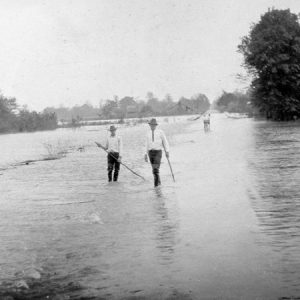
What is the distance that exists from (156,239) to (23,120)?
86.0 metres

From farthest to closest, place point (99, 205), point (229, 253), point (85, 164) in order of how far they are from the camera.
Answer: point (85, 164) → point (99, 205) → point (229, 253)

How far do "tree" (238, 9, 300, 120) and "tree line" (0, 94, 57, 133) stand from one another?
4470cm

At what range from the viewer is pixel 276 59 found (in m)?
56.1

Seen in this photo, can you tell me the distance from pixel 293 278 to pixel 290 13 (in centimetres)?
5667

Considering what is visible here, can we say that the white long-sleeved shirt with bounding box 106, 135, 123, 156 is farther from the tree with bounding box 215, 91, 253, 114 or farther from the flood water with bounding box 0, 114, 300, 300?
the tree with bounding box 215, 91, 253, 114

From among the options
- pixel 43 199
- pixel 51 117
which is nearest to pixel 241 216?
pixel 43 199

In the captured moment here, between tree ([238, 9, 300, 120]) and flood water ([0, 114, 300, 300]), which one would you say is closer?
flood water ([0, 114, 300, 300])

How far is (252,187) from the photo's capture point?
41.6ft

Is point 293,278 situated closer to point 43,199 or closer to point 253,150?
point 43,199

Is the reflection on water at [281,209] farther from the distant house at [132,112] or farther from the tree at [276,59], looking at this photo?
the distant house at [132,112]

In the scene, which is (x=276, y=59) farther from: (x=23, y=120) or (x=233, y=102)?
(x=233, y=102)

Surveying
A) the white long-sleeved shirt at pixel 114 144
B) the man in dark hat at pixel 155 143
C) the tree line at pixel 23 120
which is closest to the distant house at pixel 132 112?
the tree line at pixel 23 120

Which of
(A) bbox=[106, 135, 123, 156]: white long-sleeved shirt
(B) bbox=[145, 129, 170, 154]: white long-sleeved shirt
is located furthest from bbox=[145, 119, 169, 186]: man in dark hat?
(A) bbox=[106, 135, 123, 156]: white long-sleeved shirt

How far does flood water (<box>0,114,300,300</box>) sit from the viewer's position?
5.63 m
